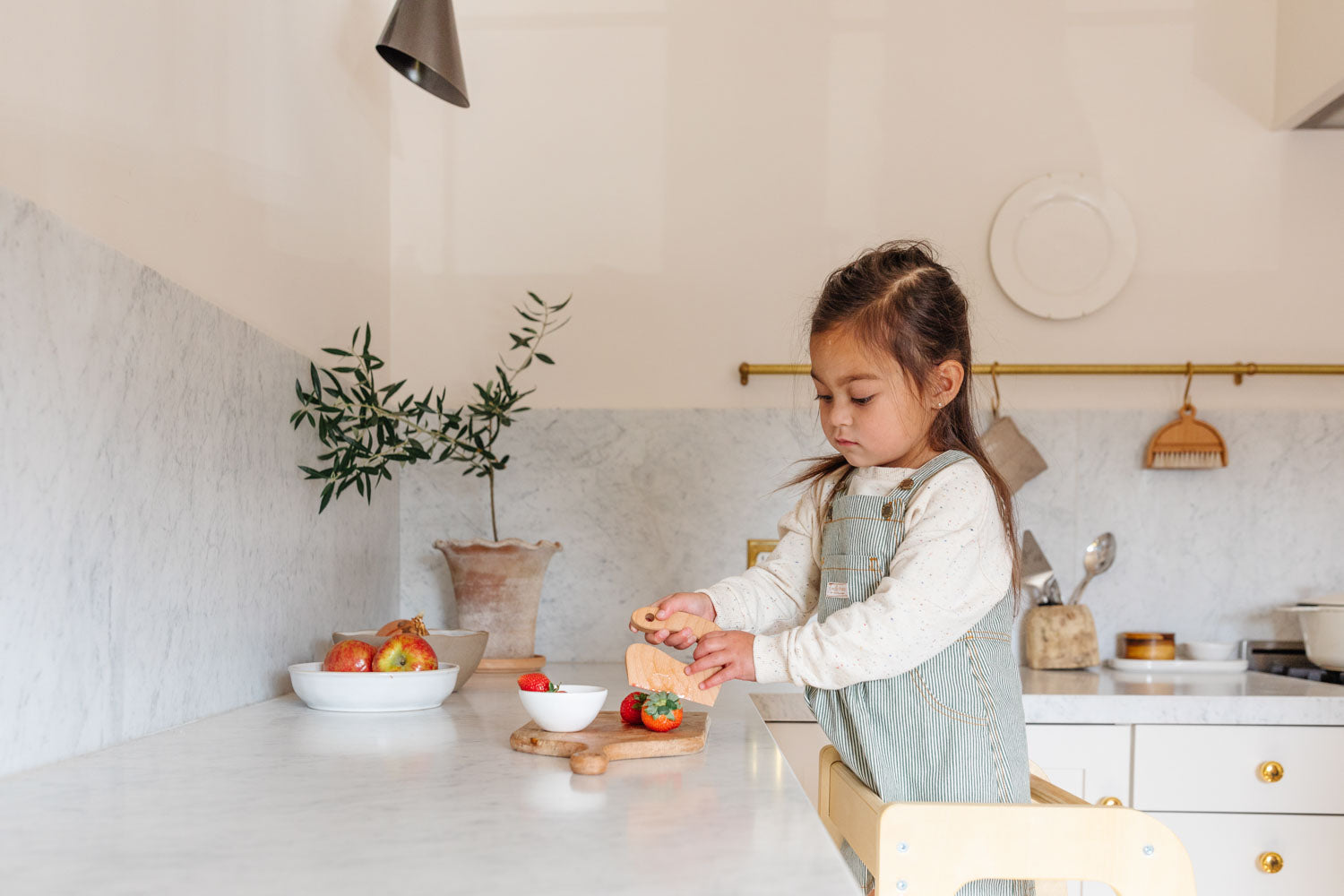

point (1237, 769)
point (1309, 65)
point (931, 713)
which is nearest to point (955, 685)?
point (931, 713)

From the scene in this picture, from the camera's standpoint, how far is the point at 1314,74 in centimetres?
192

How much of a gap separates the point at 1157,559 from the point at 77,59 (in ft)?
6.04

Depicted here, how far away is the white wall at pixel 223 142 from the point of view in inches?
39.3

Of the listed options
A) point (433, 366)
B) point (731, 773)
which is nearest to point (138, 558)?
point (731, 773)

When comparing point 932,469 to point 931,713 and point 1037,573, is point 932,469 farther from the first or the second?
point 1037,573

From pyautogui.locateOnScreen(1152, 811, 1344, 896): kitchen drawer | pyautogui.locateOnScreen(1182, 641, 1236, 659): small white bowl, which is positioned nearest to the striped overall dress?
pyautogui.locateOnScreen(1152, 811, 1344, 896): kitchen drawer

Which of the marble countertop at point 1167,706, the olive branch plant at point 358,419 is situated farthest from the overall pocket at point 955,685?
the olive branch plant at point 358,419

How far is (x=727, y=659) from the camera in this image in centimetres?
108

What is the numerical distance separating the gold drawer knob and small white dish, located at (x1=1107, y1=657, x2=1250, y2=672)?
313 mm

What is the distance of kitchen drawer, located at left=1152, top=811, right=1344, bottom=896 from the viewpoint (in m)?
1.56

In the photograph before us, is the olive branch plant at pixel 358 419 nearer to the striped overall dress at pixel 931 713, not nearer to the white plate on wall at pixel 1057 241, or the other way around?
the striped overall dress at pixel 931 713

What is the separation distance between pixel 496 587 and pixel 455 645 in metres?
0.32

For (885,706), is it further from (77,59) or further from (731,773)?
(77,59)

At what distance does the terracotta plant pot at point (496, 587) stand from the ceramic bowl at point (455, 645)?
0.28m
